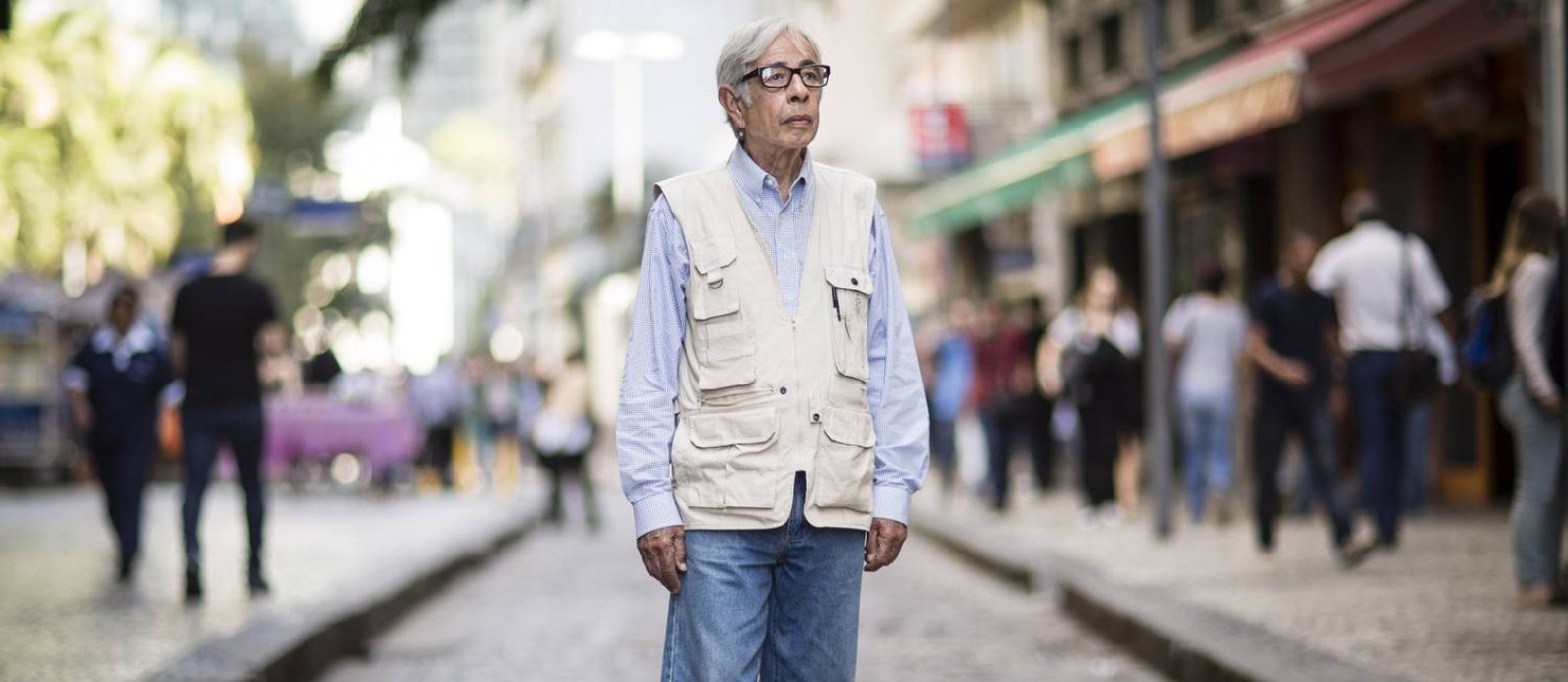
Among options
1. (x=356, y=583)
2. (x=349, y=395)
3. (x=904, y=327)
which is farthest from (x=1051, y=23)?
(x=904, y=327)

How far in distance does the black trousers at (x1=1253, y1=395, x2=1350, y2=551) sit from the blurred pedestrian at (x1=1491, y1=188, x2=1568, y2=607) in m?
3.19

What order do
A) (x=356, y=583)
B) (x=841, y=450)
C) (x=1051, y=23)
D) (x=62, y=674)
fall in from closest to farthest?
1. (x=841, y=450)
2. (x=62, y=674)
3. (x=356, y=583)
4. (x=1051, y=23)

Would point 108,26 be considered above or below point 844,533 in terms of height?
above

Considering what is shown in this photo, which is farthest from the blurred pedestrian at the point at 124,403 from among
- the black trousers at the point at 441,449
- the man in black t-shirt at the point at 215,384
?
the black trousers at the point at 441,449

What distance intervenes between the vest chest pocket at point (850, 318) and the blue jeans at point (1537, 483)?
582 cm

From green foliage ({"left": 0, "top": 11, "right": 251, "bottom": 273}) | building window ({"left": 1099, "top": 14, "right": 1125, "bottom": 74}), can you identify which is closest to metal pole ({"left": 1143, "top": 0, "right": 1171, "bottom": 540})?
building window ({"left": 1099, "top": 14, "right": 1125, "bottom": 74})

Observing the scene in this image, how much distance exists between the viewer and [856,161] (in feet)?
150

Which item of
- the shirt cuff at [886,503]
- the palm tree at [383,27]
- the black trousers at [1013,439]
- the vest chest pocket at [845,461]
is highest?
the palm tree at [383,27]

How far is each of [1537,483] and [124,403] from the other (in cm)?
796

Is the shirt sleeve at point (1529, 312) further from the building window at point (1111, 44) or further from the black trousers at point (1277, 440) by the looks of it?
the building window at point (1111, 44)

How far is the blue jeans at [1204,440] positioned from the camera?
1709cm

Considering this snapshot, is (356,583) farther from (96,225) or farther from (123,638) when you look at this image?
(96,225)

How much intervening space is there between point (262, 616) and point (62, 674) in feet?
5.11

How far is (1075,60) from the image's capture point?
30891 millimetres
